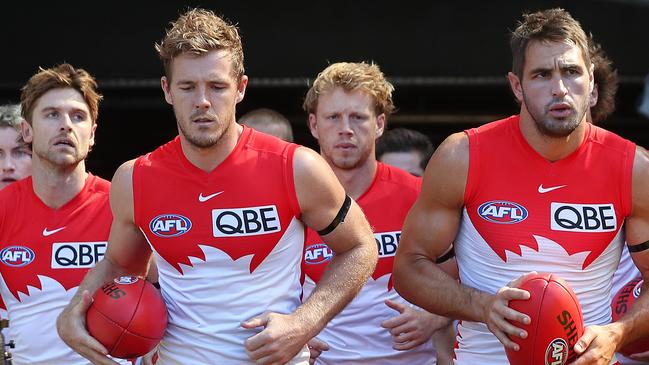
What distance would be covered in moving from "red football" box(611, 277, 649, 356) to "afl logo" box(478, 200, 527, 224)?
80 centimetres

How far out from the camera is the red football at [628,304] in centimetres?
541

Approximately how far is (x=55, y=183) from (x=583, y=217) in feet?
9.36

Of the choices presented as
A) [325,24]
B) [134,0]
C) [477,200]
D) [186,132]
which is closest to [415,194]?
[477,200]

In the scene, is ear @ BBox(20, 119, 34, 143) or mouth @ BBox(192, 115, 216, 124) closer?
mouth @ BBox(192, 115, 216, 124)

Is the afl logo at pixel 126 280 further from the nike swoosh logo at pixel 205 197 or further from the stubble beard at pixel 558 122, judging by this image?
the stubble beard at pixel 558 122

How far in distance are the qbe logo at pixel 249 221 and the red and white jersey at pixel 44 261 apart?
4.17 ft

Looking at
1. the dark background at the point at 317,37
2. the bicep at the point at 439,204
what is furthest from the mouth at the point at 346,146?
the dark background at the point at 317,37

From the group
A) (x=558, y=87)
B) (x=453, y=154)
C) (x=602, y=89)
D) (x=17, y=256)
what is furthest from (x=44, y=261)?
(x=602, y=89)

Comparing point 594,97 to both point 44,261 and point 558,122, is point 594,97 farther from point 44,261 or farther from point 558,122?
point 44,261

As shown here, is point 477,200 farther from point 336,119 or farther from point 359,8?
point 359,8

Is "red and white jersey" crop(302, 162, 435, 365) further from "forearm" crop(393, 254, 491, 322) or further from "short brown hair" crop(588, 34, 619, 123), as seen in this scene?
"short brown hair" crop(588, 34, 619, 123)

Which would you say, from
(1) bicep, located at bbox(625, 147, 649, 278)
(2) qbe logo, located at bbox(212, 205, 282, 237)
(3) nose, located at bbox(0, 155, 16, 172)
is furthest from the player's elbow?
(3) nose, located at bbox(0, 155, 16, 172)

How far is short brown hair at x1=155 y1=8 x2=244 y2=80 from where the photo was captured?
16.0 ft

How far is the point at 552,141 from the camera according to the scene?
16.4 ft
